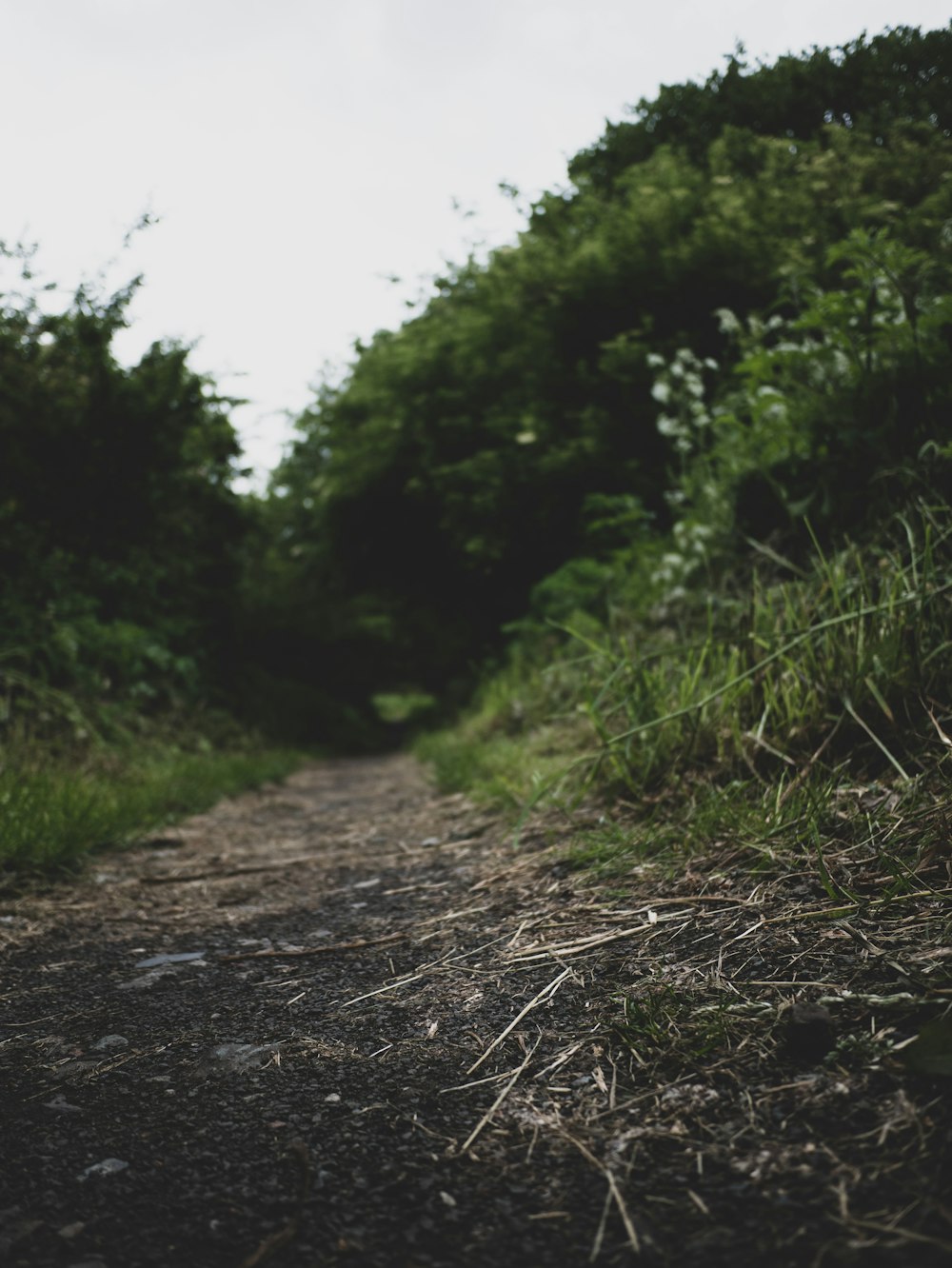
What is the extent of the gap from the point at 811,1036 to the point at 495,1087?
49cm

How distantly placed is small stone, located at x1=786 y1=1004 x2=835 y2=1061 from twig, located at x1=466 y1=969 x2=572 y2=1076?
481 mm

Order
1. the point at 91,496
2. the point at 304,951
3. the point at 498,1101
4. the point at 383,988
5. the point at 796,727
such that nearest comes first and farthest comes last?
the point at 498,1101
the point at 383,988
the point at 304,951
the point at 796,727
the point at 91,496

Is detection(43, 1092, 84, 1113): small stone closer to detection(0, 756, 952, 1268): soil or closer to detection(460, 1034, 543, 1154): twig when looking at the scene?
detection(0, 756, 952, 1268): soil

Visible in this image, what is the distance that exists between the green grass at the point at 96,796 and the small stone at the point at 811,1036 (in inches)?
98.9

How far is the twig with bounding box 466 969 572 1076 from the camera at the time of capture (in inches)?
49.3

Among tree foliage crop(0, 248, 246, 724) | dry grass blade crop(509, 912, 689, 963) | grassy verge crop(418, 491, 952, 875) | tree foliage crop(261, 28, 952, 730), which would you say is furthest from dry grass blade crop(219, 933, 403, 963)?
tree foliage crop(0, 248, 246, 724)

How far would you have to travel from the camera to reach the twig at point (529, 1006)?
1251 mm

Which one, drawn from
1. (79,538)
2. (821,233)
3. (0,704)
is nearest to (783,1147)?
(0,704)

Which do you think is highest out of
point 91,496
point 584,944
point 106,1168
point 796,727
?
point 91,496

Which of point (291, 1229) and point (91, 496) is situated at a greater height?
point (91, 496)

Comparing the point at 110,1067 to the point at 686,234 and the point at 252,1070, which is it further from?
the point at 686,234

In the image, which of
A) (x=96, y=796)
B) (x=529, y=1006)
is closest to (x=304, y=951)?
(x=529, y=1006)

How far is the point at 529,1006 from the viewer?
1.41m

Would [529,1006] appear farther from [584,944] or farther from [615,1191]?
[615,1191]
